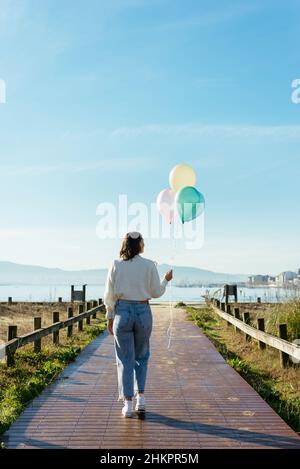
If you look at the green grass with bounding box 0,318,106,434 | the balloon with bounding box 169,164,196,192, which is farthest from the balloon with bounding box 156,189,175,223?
the green grass with bounding box 0,318,106,434

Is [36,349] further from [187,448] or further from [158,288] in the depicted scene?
[187,448]

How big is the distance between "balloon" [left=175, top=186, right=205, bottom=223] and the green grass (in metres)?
3.24

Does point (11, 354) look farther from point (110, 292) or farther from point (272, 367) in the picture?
point (272, 367)

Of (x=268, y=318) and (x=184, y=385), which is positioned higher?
(x=268, y=318)

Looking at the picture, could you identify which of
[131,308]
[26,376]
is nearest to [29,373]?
[26,376]

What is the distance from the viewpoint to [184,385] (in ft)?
24.0

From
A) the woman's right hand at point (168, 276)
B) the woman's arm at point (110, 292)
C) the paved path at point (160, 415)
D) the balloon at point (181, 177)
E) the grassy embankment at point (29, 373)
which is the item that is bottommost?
the paved path at point (160, 415)

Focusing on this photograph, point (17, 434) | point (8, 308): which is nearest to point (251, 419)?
point (17, 434)

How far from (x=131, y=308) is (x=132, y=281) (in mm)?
277

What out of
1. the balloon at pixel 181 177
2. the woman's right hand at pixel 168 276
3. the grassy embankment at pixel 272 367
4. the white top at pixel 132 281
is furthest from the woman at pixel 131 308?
the balloon at pixel 181 177

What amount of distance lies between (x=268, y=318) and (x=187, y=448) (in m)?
7.40

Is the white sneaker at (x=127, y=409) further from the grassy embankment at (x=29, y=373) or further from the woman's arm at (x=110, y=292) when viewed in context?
the grassy embankment at (x=29, y=373)

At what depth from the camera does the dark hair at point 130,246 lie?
557cm

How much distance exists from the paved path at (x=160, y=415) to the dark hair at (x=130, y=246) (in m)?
1.68
